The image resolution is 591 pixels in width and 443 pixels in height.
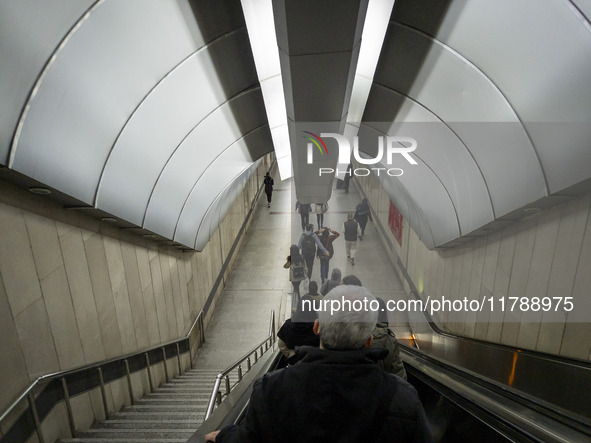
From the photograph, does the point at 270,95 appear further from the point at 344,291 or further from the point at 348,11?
the point at 344,291

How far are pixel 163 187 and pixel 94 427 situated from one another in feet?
10.6

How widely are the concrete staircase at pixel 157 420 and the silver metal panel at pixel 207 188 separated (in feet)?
8.59

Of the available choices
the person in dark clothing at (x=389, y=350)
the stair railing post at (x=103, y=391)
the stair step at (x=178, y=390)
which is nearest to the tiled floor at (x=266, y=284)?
the stair step at (x=178, y=390)

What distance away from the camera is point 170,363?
6113mm

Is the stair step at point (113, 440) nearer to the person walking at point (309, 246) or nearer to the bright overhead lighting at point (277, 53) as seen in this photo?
the bright overhead lighting at point (277, 53)

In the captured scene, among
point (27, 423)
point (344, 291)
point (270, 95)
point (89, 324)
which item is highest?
point (270, 95)

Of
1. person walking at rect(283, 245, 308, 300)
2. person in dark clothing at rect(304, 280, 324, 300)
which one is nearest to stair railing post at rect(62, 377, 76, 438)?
person in dark clothing at rect(304, 280, 324, 300)

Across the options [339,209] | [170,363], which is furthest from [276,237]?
[170,363]

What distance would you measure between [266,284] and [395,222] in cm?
432

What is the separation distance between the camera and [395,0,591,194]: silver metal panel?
2.47 metres

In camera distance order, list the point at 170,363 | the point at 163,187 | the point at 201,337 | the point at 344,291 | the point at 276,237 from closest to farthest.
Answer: the point at 344,291
the point at 163,187
the point at 170,363
the point at 201,337
the point at 276,237

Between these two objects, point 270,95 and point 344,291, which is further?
point 270,95

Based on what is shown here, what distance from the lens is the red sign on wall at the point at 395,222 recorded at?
9555mm

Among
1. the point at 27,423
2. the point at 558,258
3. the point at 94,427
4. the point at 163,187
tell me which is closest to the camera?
the point at 27,423
